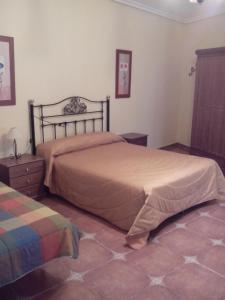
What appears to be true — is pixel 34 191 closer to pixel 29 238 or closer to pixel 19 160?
pixel 19 160

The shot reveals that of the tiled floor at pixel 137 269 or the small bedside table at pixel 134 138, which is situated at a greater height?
the small bedside table at pixel 134 138

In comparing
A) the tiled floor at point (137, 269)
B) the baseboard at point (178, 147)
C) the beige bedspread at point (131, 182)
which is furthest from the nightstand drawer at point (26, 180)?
the baseboard at point (178, 147)

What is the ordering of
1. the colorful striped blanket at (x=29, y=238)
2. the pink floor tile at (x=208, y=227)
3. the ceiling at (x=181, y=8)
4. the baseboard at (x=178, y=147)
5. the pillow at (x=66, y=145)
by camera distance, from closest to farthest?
1. the colorful striped blanket at (x=29, y=238)
2. the pink floor tile at (x=208, y=227)
3. the pillow at (x=66, y=145)
4. the ceiling at (x=181, y=8)
5. the baseboard at (x=178, y=147)

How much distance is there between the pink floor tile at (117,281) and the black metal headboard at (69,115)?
192 centimetres

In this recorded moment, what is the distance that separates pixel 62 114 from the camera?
12.5 feet

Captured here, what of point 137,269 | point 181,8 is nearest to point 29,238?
point 137,269

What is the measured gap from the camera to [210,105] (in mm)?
4520

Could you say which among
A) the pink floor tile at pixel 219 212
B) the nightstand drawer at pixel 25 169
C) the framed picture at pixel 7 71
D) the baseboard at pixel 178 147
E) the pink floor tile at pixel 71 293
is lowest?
the pink floor tile at pixel 71 293

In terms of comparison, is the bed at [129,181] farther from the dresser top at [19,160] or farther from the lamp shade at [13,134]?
the lamp shade at [13,134]

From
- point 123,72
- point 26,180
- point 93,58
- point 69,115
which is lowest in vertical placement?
point 26,180

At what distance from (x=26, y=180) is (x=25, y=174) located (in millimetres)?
71

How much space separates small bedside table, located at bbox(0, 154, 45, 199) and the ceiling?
2.66 m

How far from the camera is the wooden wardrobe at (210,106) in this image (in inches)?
171

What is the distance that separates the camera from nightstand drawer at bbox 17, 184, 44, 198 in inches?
124
